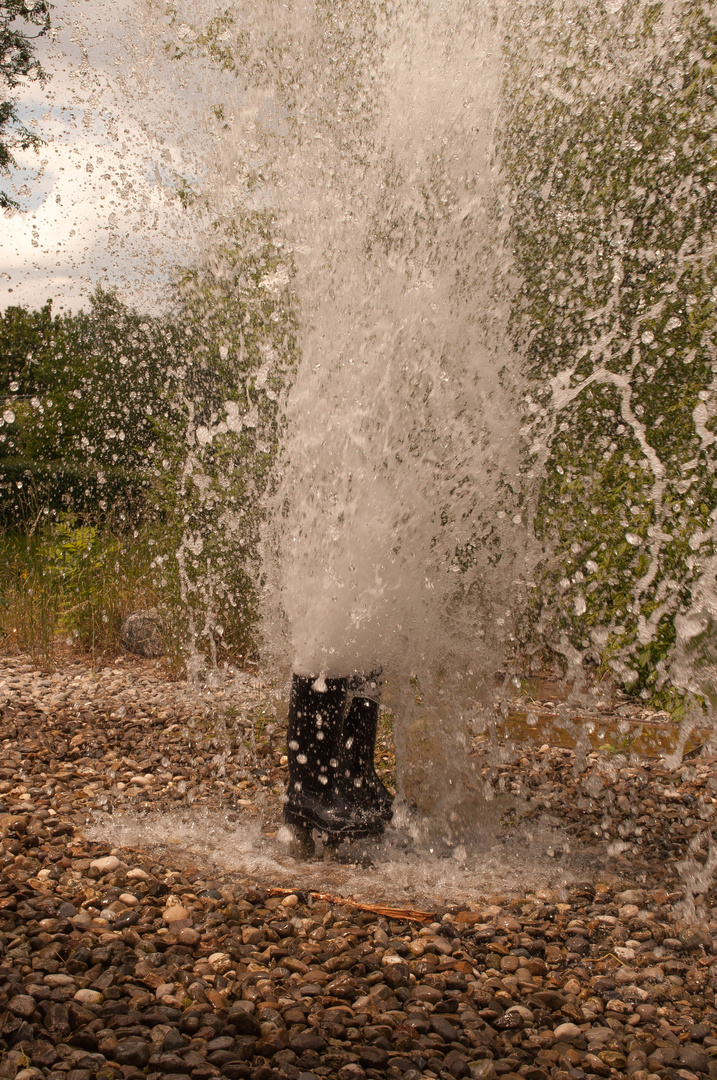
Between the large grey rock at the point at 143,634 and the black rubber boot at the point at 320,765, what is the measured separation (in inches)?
114

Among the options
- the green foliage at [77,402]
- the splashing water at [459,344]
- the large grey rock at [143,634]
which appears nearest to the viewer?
the splashing water at [459,344]

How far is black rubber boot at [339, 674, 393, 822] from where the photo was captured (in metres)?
2.48

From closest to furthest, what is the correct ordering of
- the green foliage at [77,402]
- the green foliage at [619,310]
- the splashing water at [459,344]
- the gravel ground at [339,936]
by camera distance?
the gravel ground at [339,936]
the splashing water at [459,344]
the green foliage at [619,310]
the green foliage at [77,402]

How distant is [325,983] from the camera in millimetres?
1775

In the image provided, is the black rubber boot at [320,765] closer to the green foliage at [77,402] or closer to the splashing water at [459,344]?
the splashing water at [459,344]

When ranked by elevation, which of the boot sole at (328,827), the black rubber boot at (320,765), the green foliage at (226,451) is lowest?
the boot sole at (328,827)

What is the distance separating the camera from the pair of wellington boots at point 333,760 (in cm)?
244

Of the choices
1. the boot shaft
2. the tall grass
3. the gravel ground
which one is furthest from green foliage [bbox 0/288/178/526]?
the boot shaft

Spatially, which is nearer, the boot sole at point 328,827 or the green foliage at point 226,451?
the boot sole at point 328,827

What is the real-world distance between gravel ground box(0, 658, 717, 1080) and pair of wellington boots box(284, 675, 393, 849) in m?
0.12

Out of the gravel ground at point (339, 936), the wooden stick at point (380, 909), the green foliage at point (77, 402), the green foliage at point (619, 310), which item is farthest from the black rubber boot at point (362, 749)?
the green foliage at point (77, 402)

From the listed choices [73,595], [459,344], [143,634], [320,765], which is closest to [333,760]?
[320,765]

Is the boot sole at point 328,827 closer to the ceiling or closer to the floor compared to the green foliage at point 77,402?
closer to the floor

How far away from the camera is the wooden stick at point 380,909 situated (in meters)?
2.09
